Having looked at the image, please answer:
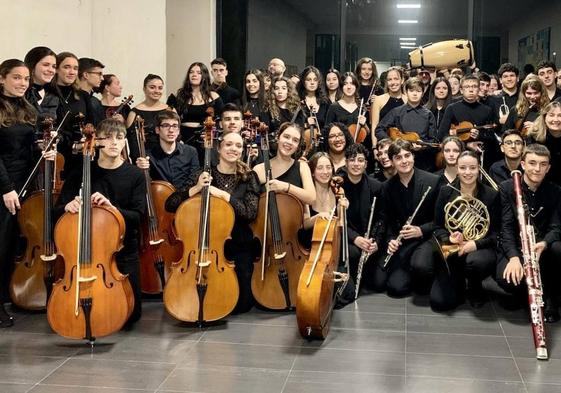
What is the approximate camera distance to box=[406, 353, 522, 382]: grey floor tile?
2.86 m

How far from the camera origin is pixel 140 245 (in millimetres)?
3750

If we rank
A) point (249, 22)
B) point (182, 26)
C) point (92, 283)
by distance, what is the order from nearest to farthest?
point (92, 283)
point (182, 26)
point (249, 22)

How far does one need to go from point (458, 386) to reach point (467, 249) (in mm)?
1165

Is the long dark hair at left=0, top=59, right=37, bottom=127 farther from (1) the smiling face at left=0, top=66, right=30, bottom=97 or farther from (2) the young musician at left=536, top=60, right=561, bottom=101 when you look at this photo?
(2) the young musician at left=536, top=60, right=561, bottom=101

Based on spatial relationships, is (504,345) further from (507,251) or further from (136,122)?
(136,122)

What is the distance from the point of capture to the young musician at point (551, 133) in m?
3.86

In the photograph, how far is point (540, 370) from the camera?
291 centimetres

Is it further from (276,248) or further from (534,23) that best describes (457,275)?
(534,23)

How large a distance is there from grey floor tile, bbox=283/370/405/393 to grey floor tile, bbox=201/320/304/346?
386 mm

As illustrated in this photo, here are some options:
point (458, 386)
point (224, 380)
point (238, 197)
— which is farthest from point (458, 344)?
point (238, 197)

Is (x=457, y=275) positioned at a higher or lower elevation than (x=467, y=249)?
lower

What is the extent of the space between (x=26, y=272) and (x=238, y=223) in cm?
103

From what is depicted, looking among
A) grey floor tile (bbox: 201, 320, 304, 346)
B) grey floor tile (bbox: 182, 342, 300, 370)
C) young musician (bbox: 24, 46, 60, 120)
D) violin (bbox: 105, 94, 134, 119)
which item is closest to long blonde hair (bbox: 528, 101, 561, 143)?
grey floor tile (bbox: 201, 320, 304, 346)

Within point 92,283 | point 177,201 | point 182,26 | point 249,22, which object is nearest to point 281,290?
point 177,201
